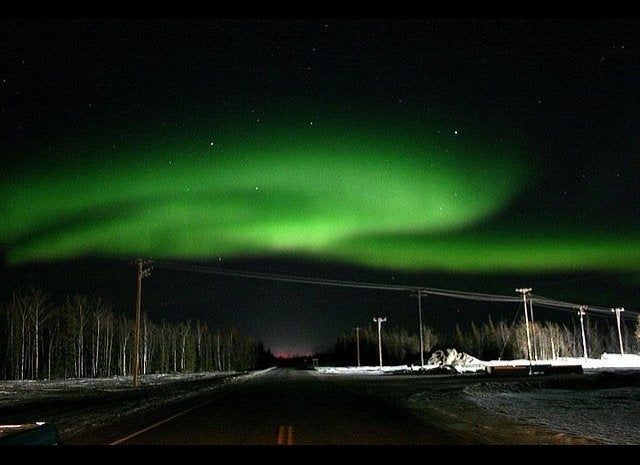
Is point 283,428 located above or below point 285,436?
below

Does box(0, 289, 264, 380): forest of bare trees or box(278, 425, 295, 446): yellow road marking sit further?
box(0, 289, 264, 380): forest of bare trees

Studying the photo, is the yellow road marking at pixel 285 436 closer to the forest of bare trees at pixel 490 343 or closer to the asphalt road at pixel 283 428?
the asphalt road at pixel 283 428

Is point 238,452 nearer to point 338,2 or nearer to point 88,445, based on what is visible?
point 88,445

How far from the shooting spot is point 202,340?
548ft

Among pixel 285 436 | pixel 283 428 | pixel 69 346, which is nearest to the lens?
pixel 285 436

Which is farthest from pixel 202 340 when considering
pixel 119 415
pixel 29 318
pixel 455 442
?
pixel 455 442

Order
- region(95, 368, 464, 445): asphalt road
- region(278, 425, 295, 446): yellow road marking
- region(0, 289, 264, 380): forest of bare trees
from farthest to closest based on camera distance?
region(0, 289, 264, 380): forest of bare trees → region(95, 368, 464, 445): asphalt road → region(278, 425, 295, 446): yellow road marking

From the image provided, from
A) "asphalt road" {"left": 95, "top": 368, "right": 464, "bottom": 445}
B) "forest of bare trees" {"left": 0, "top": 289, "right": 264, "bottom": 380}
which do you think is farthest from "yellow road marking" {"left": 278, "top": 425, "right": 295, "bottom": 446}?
"forest of bare trees" {"left": 0, "top": 289, "right": 264, "bottom": 380}

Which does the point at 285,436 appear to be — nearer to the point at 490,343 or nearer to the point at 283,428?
the point at 283,428

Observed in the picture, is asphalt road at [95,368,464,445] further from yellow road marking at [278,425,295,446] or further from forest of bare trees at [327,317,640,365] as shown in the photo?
forest of bare trees at [327,317,640,365]

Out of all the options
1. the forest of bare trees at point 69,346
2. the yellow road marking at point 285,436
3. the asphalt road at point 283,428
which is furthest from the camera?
the forest of bare trees at point 69,346

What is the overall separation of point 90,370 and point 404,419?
9666 cm

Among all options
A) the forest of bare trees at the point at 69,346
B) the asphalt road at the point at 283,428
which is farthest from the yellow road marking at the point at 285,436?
the forest of bare trees at the point at 69,346

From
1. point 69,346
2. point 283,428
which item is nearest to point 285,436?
point 283,428
